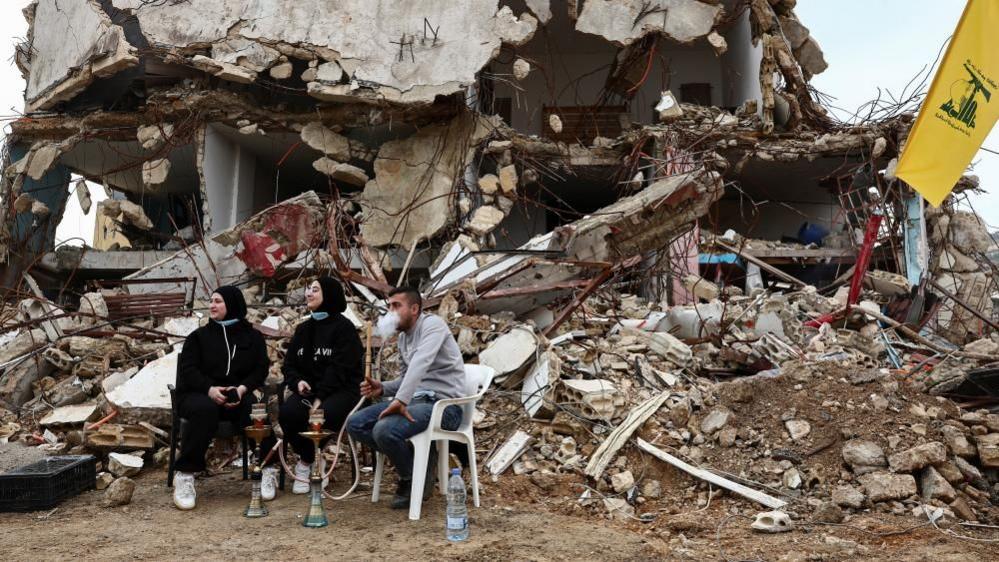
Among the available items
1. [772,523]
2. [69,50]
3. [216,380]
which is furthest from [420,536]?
[69,50]

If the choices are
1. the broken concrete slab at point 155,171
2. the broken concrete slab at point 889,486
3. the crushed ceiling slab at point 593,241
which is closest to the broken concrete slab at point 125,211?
the broken concrete slab at point 155,171

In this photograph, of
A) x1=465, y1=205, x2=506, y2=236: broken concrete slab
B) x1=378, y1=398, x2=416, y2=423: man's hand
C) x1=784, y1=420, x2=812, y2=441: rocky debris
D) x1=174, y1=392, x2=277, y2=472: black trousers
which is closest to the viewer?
x1=378, y1=398, x2=416, y2=423: man's hand

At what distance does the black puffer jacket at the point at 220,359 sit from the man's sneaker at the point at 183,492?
50cm

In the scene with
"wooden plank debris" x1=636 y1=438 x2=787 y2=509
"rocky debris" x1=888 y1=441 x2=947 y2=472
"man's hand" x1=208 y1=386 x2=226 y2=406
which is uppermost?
"rocky debris" x1=888 y1=441 x2=947 y2=472

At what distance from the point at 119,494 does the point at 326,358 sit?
143cm

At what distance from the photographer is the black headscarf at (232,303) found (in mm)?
4809

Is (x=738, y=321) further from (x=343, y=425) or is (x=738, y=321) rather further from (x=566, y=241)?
(x=343, y=425)

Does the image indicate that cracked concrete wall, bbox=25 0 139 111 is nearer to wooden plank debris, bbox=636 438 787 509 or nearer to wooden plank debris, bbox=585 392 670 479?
wooden plank debris, bbox=585 392 670 479

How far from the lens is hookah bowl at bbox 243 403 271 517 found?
4234 mm

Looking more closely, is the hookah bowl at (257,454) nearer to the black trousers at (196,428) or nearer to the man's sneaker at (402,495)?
the black trousers at (196,428)

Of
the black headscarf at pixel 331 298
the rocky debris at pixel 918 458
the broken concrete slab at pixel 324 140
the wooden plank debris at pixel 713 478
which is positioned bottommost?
the wooden plank debris at pixel 713 478

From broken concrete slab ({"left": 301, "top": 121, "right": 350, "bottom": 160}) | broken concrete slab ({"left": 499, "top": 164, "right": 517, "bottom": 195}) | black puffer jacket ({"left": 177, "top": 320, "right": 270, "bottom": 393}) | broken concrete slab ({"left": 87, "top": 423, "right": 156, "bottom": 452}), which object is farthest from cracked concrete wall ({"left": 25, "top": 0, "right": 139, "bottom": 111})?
black puffer jacket ({"left": 177, "top": 320, "right": 270, "bottom": 393})

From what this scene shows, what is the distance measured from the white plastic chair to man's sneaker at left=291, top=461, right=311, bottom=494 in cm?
40

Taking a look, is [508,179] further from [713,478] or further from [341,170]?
[713,478]
